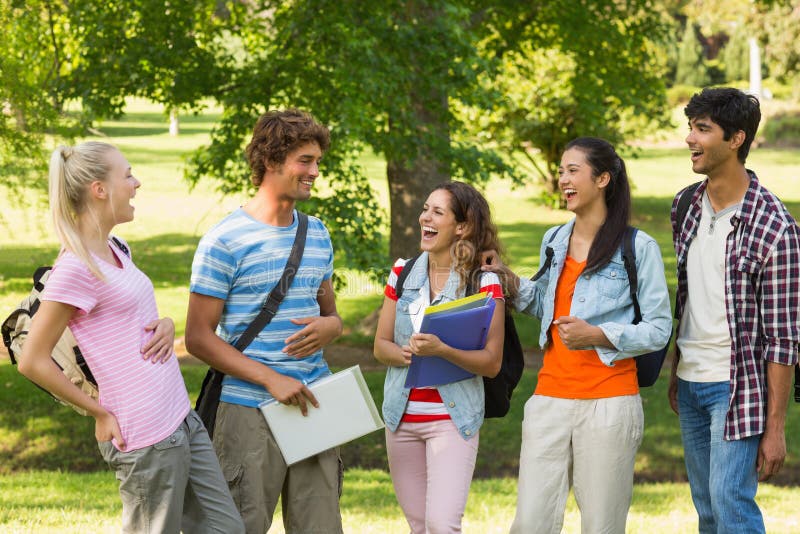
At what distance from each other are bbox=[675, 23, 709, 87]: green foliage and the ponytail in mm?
52909

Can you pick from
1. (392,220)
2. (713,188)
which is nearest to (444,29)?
(392,220)

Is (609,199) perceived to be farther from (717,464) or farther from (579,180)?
(717,464)

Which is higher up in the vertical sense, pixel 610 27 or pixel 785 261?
pixel 610 27

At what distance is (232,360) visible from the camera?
3912mm

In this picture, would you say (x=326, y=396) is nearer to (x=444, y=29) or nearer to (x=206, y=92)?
(x=444, y=29)

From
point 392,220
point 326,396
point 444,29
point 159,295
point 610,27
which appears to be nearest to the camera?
point 326,396

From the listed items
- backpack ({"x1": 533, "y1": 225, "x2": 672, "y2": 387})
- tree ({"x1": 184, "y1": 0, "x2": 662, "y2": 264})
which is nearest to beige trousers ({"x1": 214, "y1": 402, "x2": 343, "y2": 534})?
backpack ({"x1": 533, "y1": 225, "x2": 672, "y2": 387})

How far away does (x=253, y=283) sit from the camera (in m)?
3.98

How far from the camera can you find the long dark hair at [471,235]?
4.29m

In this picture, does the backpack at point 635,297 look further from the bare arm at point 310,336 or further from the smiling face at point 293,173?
the smiling face at point 293,173

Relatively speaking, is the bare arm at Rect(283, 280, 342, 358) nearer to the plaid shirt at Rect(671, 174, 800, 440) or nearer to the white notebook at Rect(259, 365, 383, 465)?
the white notebook at Rect(259, 365, 383, 465)

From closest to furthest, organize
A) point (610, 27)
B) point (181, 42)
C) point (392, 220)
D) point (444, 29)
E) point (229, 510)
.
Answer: point (229, 510) → point (444, 29) → point (181, 42) → point (392, 220) → point (610, 27)

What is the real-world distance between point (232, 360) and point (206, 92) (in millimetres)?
8274

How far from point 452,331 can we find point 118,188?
1.32 m
